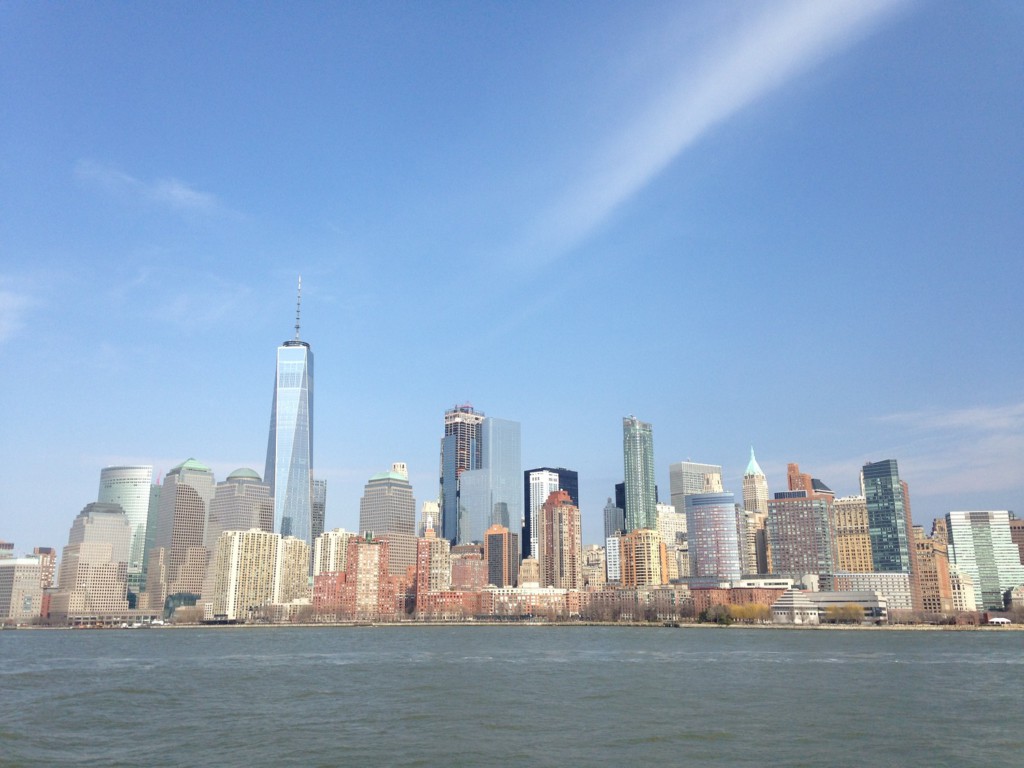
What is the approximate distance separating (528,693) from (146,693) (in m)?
27.4

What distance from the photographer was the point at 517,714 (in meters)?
51.6

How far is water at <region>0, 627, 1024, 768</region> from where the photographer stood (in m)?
39.5

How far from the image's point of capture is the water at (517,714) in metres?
39.5

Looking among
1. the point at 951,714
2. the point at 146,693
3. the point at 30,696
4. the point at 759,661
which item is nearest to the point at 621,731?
the point at 951,714

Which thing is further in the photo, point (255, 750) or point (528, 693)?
point (528, 693)

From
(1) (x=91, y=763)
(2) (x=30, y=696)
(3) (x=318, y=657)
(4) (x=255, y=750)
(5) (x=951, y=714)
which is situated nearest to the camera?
(1) (x=91, y=763)

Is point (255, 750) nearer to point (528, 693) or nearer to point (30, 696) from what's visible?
point (528, 693)

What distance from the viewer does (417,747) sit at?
41375 mm

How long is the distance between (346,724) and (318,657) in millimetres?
61745

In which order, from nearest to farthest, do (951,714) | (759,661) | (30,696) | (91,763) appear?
(91,763) → (951,714) → (30,696) → (759,661)

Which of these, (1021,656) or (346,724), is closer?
(346,724)

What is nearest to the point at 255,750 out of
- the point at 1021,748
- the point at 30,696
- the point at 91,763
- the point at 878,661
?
the point at 91,763

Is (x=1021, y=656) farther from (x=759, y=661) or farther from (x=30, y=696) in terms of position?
(x=30, y=696)

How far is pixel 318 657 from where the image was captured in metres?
106
